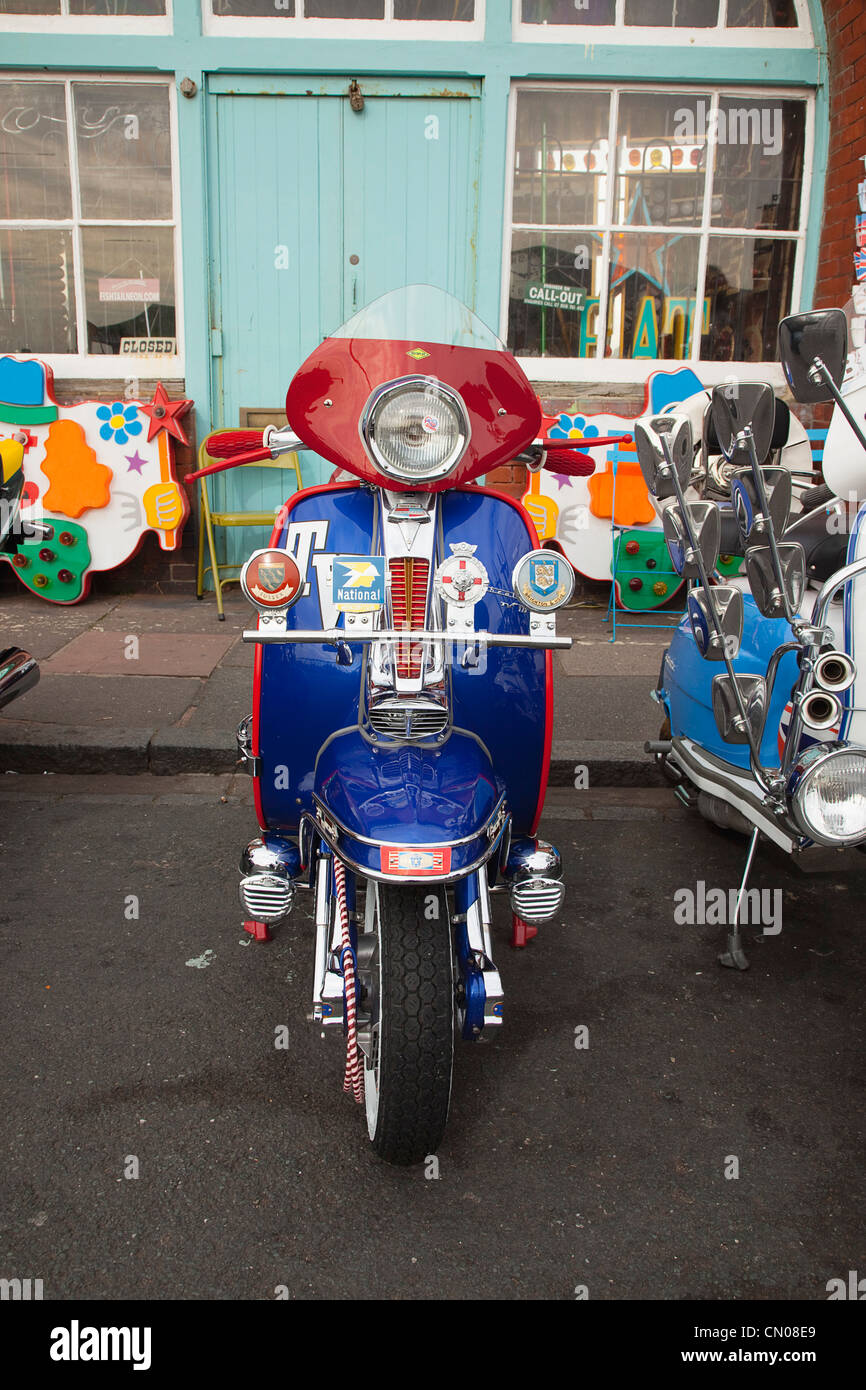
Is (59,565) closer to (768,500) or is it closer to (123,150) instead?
(123,150)

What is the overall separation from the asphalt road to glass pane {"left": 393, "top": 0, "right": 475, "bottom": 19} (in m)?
5.48

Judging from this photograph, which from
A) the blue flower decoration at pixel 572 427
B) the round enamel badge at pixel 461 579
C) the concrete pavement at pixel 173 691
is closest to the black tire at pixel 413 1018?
the round enamel badge at pixel 461 579

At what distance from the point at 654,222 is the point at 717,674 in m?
4.62

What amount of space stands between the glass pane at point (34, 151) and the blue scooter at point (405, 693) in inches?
197

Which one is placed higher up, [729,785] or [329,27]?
[329,27]

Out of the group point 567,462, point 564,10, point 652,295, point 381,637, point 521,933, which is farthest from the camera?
point 652,295

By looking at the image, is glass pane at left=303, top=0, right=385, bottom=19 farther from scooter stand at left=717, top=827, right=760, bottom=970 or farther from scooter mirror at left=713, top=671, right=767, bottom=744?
scooter stand at left=717, top=827, right=760, bottom=970

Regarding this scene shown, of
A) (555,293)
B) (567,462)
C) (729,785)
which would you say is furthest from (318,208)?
(729,785)

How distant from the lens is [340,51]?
19.9 feet

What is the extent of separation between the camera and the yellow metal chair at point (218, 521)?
247 inches

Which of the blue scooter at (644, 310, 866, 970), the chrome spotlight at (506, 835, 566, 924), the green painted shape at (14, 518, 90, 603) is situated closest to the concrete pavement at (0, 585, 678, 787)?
the green painted shape at (14, 518, 90, 603)

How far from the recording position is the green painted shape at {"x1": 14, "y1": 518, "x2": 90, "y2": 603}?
6.35 metres

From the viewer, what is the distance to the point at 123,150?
20.8 feet
